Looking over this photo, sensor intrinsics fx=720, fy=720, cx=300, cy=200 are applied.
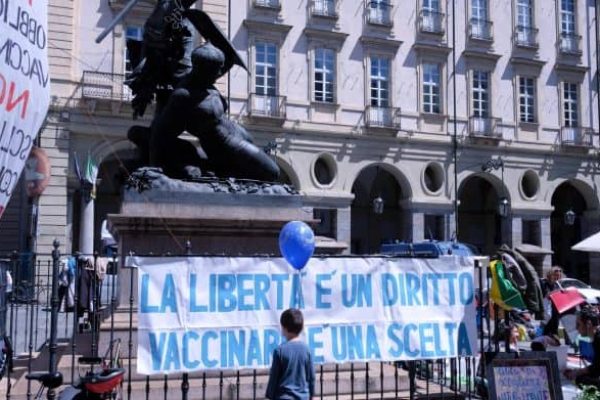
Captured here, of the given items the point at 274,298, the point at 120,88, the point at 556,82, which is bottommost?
the point at 274,298

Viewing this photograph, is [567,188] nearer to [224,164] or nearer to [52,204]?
[52,204]

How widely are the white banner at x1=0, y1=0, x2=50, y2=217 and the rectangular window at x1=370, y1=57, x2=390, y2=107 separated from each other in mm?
29446

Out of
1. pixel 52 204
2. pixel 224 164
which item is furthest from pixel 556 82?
pixel 224 164

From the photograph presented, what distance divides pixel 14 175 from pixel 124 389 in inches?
170

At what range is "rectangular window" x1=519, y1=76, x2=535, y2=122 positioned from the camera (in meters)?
35.4

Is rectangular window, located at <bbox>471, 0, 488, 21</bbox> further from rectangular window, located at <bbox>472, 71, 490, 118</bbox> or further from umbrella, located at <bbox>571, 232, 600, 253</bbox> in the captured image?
umbrella, located at <bbox>571, 232, 600, 253</bbox>

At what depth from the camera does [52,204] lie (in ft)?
86.0

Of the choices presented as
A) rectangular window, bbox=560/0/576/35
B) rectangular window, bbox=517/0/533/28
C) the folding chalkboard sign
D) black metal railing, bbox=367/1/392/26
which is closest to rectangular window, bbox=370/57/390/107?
black metal railing, bbox=367/1/392/26

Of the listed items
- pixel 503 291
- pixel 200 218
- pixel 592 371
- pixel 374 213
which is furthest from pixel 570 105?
pixel 200 218

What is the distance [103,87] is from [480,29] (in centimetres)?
1818

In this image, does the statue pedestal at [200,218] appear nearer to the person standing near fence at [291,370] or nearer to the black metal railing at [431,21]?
the person standing near fence at [291,370]

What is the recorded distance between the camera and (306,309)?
21.4 ft

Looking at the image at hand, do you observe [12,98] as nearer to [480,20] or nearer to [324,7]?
[324,7]

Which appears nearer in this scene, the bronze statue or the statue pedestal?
the statue pedestal
